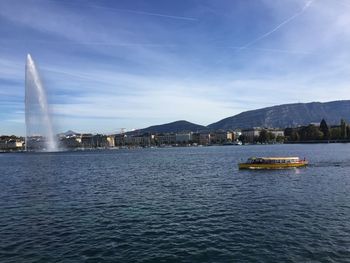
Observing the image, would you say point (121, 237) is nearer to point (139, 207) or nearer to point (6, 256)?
point (6, 256)

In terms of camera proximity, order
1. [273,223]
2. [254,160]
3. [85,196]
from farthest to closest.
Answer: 1. [254,160]
2. [85,196]
3. [273,223]

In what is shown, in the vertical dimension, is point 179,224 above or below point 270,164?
below

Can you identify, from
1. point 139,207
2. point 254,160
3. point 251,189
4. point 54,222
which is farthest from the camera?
point 254,160

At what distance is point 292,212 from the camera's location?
3372 centimetres

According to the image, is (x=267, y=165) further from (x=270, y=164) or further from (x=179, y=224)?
(x=179, y=224)

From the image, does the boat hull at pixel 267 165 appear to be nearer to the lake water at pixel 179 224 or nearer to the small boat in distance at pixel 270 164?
the small boat in distance at pixel 270 164

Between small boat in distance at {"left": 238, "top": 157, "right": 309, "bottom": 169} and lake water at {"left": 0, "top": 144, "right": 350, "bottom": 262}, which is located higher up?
small boat in distance at {"left": 238, "top": 157, "right": 309, "bottom": 169}

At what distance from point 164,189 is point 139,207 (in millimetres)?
12449

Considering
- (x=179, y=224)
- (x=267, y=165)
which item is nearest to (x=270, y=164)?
(x=267, y=165)

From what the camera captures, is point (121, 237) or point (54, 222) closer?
point (121, 237)

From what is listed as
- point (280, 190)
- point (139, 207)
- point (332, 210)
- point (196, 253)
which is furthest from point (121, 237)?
point (280, 190)

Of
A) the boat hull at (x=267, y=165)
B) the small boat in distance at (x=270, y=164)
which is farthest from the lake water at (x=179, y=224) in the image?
the small boat in distance at (x=270, y=164)

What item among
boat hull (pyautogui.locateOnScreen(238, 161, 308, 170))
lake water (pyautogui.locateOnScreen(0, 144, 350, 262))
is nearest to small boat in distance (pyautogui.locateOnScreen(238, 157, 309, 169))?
boat hull (pyautogui.locateOnScreen(238, 161, 308, 170))

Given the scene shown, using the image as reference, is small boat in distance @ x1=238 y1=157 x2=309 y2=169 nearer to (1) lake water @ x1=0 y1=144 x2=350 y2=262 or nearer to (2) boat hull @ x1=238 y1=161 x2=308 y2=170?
(2) boat hull @ x1=238 y1=161 x2=308 y2=170
